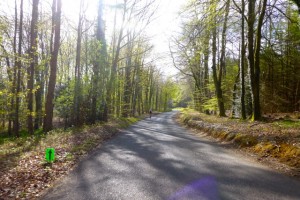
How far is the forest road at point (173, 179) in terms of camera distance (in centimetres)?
530

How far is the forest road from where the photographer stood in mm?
5297

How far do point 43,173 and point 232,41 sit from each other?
70.5 ft

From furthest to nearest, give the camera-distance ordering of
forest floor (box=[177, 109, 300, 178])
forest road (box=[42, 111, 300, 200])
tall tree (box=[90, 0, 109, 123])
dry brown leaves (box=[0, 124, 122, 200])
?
tall tree (box=[90, 0, 109, 123]), forest floor (box=[177, 109, 300, 178]), dry brown leaves (box=[0, 124, 122, 200]), forest road (box=[42, 111, 300, 200])

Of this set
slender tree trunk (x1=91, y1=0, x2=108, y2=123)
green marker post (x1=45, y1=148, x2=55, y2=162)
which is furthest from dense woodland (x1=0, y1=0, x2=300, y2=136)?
green marker post (x1=45, y1=148, x2=55, y2=162)

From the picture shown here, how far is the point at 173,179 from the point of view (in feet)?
20.5

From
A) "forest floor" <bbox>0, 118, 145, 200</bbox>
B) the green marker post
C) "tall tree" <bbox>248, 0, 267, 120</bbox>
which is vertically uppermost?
"tall tree" <bbox>248, 0, 267, 120</bbox>

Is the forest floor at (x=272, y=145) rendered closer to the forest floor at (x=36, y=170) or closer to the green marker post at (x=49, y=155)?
the forest floor at (x=36, y=170)

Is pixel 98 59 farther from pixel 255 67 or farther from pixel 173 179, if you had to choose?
pixel 173 179

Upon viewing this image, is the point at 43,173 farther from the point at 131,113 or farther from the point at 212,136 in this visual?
the point at 131,113

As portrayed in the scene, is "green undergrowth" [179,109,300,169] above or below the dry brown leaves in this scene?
above

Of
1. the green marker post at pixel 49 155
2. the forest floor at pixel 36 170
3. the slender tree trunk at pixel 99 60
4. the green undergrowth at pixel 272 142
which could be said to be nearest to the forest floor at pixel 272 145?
the green undergrowth at pixel 272 142

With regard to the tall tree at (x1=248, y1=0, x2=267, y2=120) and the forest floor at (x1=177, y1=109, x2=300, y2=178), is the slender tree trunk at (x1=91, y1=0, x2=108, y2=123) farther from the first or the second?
the forest floor at (x1=177, y1=109, x2=300, y2=178)

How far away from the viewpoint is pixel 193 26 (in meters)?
14.1

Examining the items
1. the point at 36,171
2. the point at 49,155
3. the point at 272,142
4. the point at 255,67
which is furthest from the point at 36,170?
the point at 255,67
